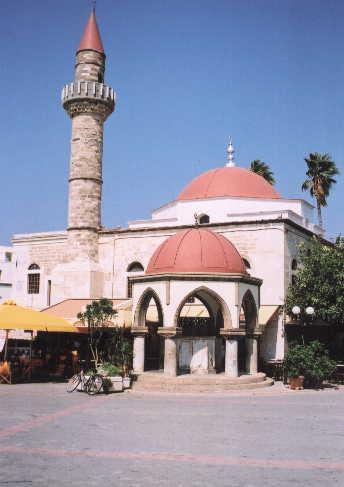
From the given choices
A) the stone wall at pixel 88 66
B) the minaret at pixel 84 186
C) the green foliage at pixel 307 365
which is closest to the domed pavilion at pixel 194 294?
the green foliage at pixel 307 365

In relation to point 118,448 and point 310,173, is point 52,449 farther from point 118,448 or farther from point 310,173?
point 310,173

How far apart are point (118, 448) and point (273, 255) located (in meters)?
16.0

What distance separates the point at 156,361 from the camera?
80.2 ft

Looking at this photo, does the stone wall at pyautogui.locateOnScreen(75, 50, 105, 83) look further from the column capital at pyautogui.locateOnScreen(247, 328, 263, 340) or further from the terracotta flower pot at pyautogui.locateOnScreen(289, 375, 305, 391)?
the terracotta flower pot at pyautogui.locateOnScreen(289, 375, 305, 391)

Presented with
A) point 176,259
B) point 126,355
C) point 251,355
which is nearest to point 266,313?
point 251,355

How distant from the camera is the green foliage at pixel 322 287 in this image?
73.3 feet

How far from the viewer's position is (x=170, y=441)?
984 cm

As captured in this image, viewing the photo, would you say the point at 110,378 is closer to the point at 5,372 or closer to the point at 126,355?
the point at 126,355

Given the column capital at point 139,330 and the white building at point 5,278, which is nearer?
the column capital at point 139,330

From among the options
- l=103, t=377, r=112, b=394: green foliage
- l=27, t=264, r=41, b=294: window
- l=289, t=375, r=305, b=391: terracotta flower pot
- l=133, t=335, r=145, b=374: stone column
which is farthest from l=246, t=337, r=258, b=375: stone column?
l=27, t=264, r=41, b=294: window

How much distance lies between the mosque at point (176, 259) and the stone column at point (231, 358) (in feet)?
0.12

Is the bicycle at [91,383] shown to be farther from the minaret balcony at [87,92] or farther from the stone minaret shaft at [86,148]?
the minaret balcony at [87,92]

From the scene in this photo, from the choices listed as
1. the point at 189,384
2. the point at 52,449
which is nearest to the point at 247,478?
the point at 52,449

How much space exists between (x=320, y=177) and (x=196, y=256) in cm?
2429
